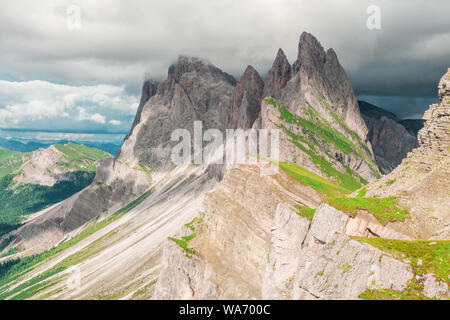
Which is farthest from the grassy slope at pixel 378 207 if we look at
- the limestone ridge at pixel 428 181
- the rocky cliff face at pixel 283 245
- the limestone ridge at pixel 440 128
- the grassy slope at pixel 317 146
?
the grassy slope at pixel 317 146

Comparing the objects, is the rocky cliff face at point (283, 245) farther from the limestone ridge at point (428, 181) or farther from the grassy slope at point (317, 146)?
the grassy slope at point (317, 146)

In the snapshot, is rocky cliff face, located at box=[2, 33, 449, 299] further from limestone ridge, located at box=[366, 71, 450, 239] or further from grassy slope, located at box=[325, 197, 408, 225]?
grassy slope, located at box=[325, 197, 408, 225]

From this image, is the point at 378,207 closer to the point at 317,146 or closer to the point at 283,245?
the point at 283,245

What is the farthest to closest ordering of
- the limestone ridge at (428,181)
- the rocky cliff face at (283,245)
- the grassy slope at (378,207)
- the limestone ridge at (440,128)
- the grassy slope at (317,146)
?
the grassy slope at (317,146) → the limestone ridge at (440,128) → the grassy slope at (378,207) → the limestone ridge at (428,181) → the rocky cliff face at (283,245)

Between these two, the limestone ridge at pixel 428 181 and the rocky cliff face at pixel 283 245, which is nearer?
the rocky cliff face at pixel 283 245

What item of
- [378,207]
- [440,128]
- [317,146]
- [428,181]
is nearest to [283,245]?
[378,207]

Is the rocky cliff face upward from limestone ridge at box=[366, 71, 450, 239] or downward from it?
downward

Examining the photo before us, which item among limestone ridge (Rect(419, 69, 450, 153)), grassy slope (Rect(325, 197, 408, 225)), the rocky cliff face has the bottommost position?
the rocky cliff face

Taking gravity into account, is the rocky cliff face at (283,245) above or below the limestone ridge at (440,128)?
below

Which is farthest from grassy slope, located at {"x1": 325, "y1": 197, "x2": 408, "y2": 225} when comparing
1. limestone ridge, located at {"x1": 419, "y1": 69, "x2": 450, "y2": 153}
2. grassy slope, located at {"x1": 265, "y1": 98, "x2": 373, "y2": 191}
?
grassy slope, located at {"x1": 265, "y1": 98, "x2": 373, "y2": 191}

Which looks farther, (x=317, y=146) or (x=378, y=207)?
(x=317, y=146)

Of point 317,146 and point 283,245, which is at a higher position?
point 317,146
